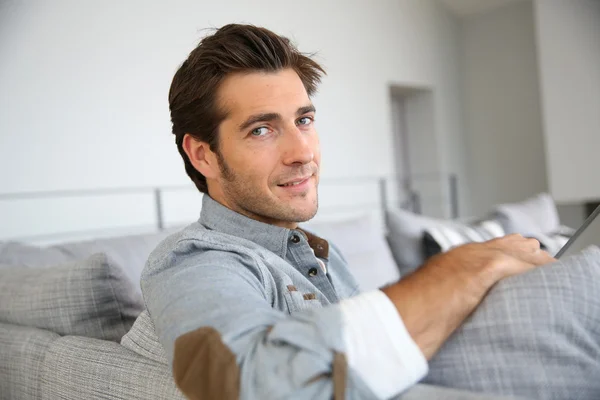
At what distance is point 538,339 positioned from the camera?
66cm

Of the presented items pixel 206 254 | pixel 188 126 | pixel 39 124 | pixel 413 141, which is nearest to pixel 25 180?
pixel 39 124

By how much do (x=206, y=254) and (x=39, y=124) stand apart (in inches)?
129

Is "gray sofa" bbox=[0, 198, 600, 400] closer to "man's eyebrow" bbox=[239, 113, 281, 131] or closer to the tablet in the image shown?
the tablet

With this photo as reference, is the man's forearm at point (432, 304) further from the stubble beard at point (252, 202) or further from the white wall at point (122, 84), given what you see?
the white wall at point (122, 84)

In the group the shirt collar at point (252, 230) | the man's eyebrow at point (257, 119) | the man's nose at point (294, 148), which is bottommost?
the shirt collar at point (252, 230)

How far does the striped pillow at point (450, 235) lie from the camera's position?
2621mm

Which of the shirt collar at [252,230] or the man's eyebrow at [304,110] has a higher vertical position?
the man's eyebrow at [304,110]

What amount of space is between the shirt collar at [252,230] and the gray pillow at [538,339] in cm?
51

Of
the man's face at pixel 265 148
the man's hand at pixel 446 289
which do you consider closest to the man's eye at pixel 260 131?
the man's face at pixel 265 148

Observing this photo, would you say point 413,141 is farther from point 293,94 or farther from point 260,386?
point 260,386

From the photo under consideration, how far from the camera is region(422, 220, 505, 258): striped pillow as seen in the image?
2.62 meters

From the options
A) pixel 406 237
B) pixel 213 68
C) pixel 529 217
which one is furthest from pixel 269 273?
pixel 529 217

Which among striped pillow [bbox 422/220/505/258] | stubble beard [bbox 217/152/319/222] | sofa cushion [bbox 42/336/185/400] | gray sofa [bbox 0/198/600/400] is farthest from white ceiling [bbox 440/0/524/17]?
sofa cushion [bbox 42/336/185/400]

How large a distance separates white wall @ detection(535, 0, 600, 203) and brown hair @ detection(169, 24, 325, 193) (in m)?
5.63
